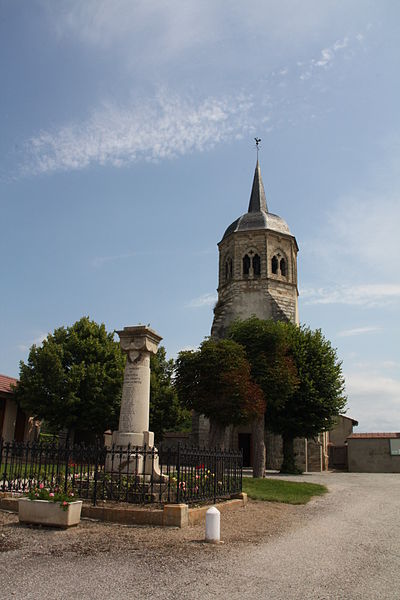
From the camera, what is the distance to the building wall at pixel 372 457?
31.8 metres

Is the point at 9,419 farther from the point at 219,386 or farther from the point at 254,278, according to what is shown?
the point at 254,278

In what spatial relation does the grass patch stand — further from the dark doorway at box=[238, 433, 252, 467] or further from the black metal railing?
the dark doorway at box=[238, 433, 252, 467]

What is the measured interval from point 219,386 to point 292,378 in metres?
4.61

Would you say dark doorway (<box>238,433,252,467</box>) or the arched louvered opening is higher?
the arched louvered opening

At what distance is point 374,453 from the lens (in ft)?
107

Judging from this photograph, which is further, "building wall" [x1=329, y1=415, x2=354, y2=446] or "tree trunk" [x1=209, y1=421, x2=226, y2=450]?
"building wall" [x1=329, y1=415, x2=354, y2=446]

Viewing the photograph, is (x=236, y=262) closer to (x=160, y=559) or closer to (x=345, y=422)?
(x=345, y=422)

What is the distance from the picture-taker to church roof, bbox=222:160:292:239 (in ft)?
124

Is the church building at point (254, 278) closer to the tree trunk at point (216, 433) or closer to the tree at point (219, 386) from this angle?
the tree trunk at point (216, 433)

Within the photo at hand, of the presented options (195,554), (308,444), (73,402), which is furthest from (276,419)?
(195,554)

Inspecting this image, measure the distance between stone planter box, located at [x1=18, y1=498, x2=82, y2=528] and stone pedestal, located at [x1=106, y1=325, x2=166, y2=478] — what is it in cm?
358

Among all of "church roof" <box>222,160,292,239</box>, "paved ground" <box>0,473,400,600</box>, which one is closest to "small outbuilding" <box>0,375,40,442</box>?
"church roof" <box>222,160,292,239</box>

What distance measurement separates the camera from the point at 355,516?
37.0 feet

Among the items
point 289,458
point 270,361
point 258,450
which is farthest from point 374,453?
point 258,450
